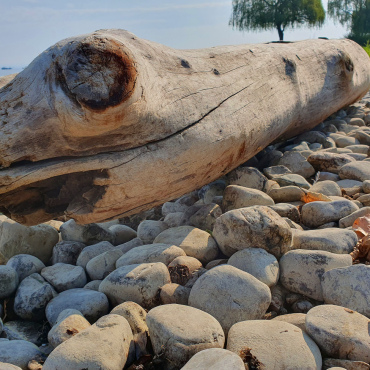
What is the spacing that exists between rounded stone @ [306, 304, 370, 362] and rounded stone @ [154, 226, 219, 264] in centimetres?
94

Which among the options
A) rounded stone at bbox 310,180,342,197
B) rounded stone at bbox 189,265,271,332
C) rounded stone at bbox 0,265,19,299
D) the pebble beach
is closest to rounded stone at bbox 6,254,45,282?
the pebble beach

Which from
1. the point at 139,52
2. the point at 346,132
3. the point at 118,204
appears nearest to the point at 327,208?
the point at 118,204

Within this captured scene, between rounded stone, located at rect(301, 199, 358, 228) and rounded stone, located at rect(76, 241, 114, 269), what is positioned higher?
rounded stone, located at rect(301, 199, 358, 228)

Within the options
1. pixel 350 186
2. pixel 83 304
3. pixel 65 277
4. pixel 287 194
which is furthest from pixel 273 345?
pixel 350 186

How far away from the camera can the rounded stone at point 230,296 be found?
7.46 ft

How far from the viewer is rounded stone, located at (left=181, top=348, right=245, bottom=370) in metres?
1.70

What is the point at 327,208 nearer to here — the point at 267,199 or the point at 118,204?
the point at 267,199

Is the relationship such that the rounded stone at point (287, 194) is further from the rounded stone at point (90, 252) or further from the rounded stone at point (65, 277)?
the rounded stone at point (65, 277)

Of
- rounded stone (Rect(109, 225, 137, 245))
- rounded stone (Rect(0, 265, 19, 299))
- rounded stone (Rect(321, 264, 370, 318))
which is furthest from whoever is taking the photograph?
rounded stone (Rect(109, 225, 137, 245))

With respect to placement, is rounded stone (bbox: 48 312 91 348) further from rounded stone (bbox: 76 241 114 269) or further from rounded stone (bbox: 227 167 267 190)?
rounded stone (bbox: 227 167 267 190)

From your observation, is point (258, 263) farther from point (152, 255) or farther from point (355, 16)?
point (355, 16)

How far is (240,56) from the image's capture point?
409 cm

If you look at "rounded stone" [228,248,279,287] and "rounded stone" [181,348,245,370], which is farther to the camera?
"rounded stone" [228,248,279,287]

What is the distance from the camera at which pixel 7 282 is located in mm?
2863
